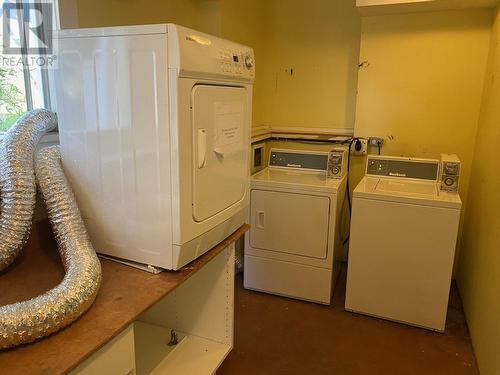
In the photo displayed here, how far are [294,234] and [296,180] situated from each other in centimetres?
37

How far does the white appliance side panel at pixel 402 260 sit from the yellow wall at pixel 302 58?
3.55ft

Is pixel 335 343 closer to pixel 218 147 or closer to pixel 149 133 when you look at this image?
pixel 218 147

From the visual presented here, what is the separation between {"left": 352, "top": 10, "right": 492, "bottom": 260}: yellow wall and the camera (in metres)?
2.69

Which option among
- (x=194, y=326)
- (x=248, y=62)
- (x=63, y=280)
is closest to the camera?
(x=63, y=280)

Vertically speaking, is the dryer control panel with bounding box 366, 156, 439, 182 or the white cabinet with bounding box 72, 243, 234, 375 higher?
the dryer control panel with bounding box 366, 156, 439, 182

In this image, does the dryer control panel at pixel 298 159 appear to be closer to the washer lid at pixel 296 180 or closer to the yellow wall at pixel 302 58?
the washer lid at pixel 296 180

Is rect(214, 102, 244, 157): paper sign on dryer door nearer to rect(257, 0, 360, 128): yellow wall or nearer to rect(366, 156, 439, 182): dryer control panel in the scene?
rect(366, 156, 439, 182): dryer control panel

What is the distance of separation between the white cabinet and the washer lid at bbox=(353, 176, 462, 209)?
1.03 meters

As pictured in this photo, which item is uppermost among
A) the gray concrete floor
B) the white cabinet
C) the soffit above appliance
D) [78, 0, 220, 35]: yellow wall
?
the soffit above appliance

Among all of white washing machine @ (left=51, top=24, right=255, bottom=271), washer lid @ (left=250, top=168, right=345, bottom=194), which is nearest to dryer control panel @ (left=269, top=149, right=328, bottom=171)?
washer lid @ (left=250, top=168, right=345, bottom=194)

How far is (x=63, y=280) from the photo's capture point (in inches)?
46.0

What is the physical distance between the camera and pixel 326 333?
7.98ft

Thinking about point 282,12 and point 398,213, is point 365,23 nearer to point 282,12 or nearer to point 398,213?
point 282,12

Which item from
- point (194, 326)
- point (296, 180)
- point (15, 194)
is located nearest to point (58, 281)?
point (15, 194)
